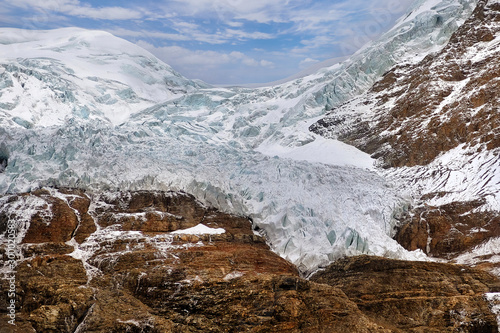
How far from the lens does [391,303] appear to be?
2870cm

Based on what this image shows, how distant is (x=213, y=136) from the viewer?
57.8m

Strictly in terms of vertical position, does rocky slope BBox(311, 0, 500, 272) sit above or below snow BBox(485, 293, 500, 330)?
above

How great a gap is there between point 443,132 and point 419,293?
2220 centimetres

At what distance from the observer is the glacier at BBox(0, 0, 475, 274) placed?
130 ft

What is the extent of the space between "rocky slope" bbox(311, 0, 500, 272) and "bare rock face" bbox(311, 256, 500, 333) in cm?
822

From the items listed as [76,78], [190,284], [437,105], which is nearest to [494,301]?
[190,284]

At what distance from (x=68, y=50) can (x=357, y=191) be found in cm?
5018

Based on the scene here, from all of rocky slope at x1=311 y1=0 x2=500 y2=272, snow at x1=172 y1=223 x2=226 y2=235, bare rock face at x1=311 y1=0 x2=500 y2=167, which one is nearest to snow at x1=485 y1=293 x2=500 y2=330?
rocky slope at x1=311 y1=0 x2=500 y2=272

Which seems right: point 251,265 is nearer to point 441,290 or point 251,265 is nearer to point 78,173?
point 441,290

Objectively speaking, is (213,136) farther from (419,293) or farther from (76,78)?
(419,293)

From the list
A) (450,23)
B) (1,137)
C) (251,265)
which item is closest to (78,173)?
(1,137)

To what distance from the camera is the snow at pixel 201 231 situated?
3578 cm

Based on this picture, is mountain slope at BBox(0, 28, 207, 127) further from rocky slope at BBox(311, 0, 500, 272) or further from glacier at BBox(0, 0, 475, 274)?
rocky slope at BBox(311, 0, 500, 272)

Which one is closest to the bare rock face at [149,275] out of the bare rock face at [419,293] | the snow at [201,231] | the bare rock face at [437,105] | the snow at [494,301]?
the snow at [201,231]
